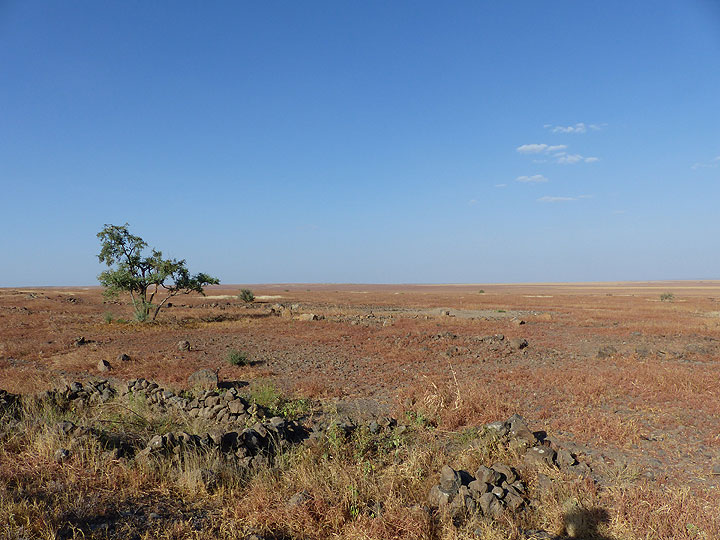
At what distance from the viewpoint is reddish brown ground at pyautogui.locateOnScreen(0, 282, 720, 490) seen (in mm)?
7926

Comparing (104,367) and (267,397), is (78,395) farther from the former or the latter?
(267,397)

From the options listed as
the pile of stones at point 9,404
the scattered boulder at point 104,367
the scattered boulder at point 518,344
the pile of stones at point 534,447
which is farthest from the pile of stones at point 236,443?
the scattered boulder at point 518,344

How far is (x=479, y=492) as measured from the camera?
543cm

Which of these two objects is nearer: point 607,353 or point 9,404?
point 9,404

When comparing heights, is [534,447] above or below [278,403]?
above

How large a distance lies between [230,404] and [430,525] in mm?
5763

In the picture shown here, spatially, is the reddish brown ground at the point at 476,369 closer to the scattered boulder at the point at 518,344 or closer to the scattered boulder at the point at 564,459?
the scattered boulder at the point at 518,344

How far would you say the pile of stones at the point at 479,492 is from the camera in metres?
5.09

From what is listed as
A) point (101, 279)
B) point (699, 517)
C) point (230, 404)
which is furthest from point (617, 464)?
point (101, 279)

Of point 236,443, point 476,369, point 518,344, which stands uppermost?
point 236,443

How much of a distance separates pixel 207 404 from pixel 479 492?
661 centimetres

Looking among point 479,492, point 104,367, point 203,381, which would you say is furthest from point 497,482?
point 104,367

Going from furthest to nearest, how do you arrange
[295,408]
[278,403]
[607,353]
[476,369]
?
1. [607,353]
2. [476,369]
3. [278,403]
4. [295,408]

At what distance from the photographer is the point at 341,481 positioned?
557 cm
